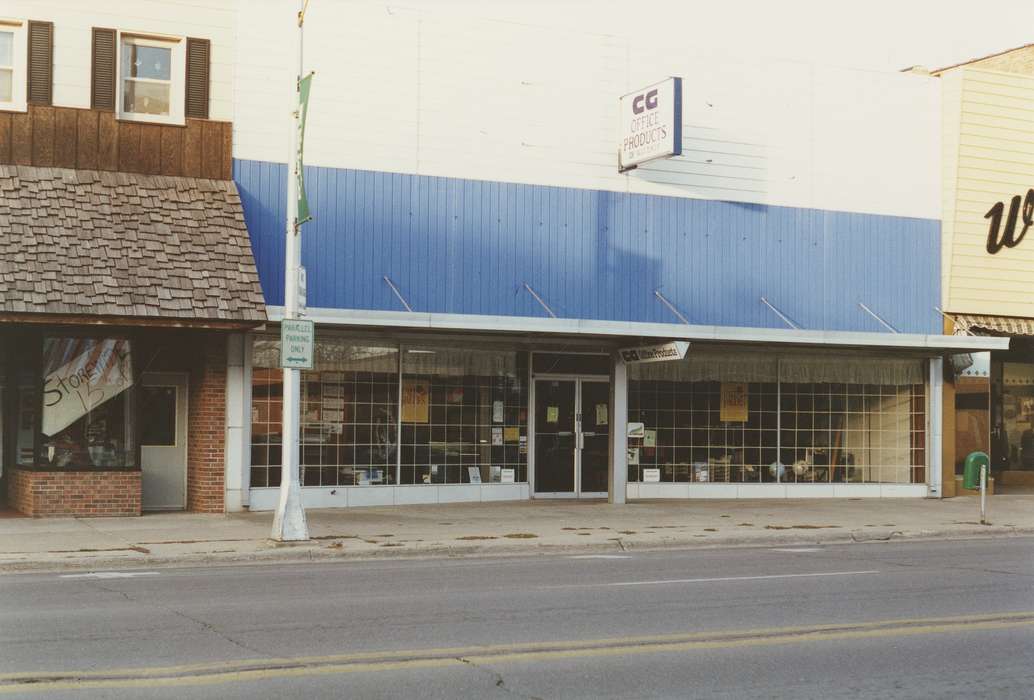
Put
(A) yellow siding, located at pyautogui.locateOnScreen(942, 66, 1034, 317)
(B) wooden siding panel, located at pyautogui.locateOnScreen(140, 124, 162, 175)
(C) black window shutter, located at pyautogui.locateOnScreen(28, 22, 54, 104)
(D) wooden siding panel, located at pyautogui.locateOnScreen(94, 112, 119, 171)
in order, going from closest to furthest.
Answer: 1. (C) black window shutter, located at pyautogui.locateOnScreen(28, 22, 54, 104)
2. (D) wooden siding panel, located at pyautogui.locateOnScreen(94, 112, 119, 171)
3. (B) wooden siding panel, located at pyautogui.locateOnScreen(140, 124, 162, 175)
4. (A) yellow siding, located at pyautogui.locateOnScreen(942, 66, 1034, 317)

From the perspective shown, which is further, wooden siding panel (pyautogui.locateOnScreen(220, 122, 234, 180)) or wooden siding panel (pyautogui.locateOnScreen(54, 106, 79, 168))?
wooden siding panel (pyautogui.locateOnScreen(220, 122, 234, 180))

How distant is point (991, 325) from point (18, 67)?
18.6m

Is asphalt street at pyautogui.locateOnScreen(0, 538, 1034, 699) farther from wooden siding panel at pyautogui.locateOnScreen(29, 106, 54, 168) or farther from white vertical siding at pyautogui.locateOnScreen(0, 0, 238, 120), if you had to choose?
white vertical siding at pyautogui.locateOnScreen(0, 0, 238, 120)

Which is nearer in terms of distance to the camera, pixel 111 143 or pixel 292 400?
pixel 292 400

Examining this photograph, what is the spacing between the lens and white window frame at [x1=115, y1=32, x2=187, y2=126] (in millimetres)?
18734

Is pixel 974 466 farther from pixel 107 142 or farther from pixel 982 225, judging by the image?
pixel 107 142

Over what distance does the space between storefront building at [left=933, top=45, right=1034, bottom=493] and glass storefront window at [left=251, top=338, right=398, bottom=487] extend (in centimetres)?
1159

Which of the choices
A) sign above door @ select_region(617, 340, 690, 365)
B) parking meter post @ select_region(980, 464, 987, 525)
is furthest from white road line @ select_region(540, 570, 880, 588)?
sign above door @ select_region(617, 340, 690, 365)

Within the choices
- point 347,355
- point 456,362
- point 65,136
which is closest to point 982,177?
point 456,362

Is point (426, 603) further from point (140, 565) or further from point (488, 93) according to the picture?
point (488, 93)

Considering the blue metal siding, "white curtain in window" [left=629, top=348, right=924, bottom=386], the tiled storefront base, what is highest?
the blue metal siding

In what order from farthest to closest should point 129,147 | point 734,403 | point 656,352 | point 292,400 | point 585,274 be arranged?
point 734,403 < point 585,274 < point 656,352 < point 129,147 < point 292,400

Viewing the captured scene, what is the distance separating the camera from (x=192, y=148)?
62.0ft

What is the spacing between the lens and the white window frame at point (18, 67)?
1797cm
